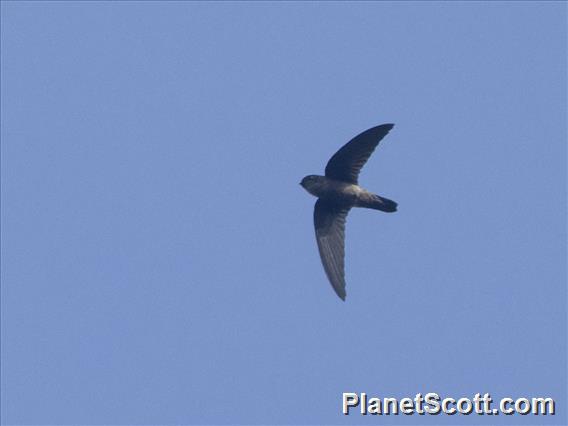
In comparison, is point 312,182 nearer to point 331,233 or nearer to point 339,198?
point 339,198

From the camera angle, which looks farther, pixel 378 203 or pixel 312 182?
pixel 312 182

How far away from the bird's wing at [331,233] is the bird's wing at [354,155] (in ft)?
1.63

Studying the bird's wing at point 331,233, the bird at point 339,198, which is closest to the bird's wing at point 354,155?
the bird at point 339,198

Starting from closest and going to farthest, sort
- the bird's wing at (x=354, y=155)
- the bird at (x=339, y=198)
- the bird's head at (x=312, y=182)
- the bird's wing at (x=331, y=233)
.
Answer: the bird's wing at (x=354, y=155) < the bird at (x=339, y=198) < the bird's wing at (x=331, y=233) < the bird's head at (x=312, y=182)

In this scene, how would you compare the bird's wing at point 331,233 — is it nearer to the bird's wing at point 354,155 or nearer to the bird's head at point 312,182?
the bird's head at point 312,182

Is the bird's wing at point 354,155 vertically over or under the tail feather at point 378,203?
over

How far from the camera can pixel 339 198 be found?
22.9 metres

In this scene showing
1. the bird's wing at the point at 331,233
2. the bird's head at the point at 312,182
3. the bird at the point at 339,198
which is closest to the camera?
the bird at the point at 339,198

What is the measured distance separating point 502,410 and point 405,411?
4.48ft

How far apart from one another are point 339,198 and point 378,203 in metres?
0.63

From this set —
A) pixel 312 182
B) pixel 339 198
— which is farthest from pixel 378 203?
pixel 312 182

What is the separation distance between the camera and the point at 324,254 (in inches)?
896

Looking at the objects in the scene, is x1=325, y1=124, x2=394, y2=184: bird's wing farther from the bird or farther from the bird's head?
the bird's head

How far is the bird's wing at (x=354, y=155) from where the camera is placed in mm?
22312
